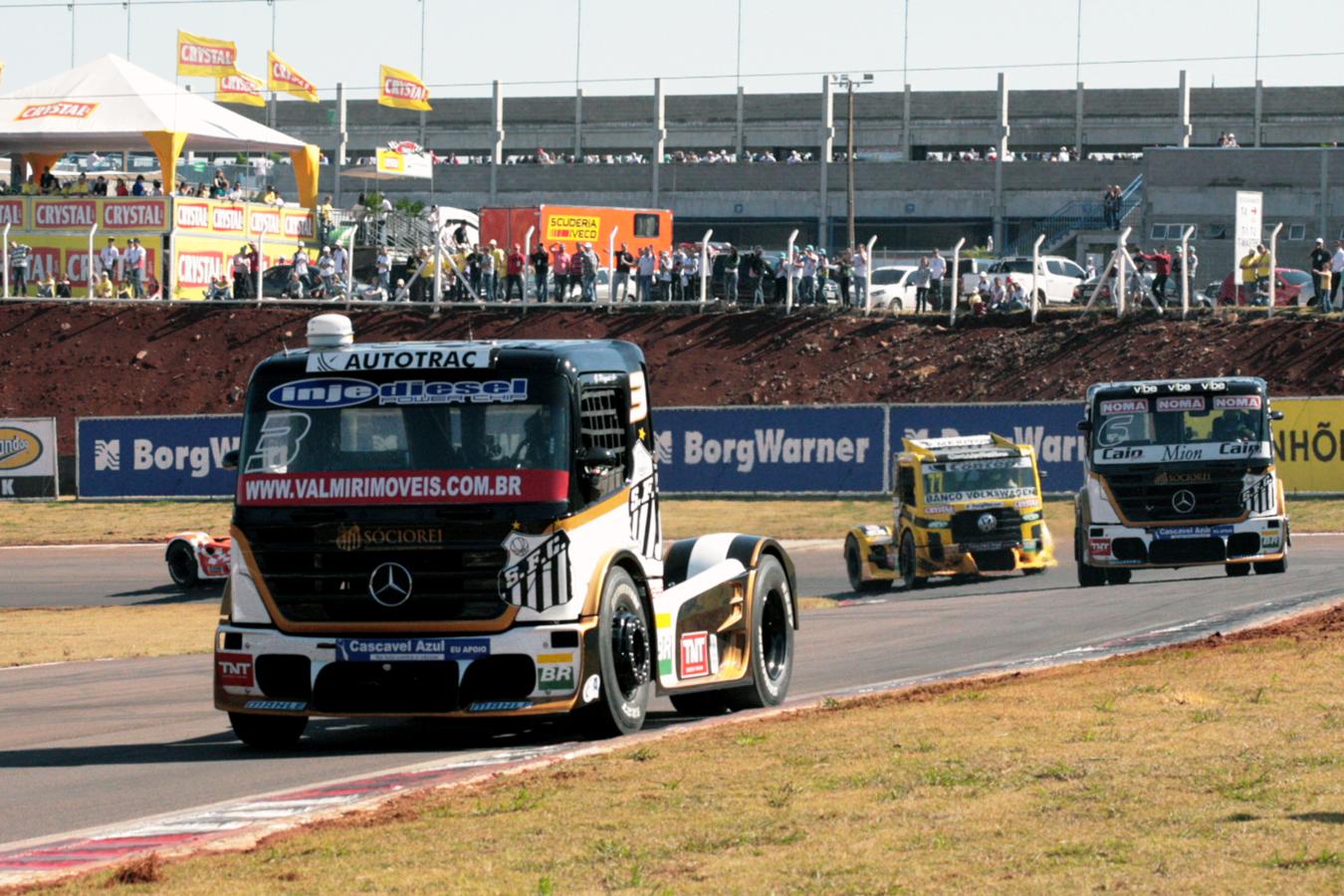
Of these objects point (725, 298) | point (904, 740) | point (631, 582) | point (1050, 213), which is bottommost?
point (904, 740)

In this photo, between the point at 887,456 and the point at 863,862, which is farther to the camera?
the point at 887,456

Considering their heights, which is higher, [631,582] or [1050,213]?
[1050,213]

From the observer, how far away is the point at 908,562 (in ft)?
97.5

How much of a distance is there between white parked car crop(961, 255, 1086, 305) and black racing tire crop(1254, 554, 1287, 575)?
2278cm

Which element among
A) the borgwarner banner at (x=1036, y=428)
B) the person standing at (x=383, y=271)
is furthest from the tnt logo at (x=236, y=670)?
the person standing at (x=383, y=271)

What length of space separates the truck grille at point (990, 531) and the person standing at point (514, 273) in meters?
22.6

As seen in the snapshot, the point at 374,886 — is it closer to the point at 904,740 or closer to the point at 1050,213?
the point at 904,740

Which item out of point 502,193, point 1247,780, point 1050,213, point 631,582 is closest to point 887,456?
point 631,582

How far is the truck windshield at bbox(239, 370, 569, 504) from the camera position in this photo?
1177 centimetres

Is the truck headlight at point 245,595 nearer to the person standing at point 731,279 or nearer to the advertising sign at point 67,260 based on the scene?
the person standing at point 731,279

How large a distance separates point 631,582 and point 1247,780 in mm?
4456

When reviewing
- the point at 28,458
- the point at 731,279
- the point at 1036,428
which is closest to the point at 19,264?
the point at 28,458

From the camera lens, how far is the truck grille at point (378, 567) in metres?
11.7

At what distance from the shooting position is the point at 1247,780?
363 inches
